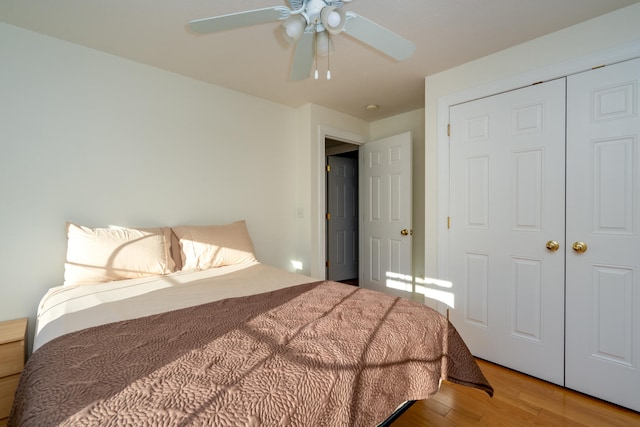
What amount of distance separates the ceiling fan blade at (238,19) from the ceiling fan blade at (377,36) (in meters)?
0.32

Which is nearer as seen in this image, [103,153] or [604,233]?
[604,233]

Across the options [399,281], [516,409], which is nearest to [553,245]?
[516,409]

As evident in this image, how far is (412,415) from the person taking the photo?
1720 millimetres

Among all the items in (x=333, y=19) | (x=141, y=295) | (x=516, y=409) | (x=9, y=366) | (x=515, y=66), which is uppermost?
(x=515, y=66)

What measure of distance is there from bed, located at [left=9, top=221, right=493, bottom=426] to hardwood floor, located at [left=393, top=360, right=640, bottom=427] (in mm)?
460

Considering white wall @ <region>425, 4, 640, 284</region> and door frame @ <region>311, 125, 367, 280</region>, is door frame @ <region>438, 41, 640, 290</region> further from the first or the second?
door frame @ <region>311, 125, 367, 280</region>

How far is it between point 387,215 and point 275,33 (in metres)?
2.28

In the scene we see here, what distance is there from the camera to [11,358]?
1.56m

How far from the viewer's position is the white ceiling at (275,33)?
172 centimetres

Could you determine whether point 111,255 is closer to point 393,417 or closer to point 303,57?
point 303,57

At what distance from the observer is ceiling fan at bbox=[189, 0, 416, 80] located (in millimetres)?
1287

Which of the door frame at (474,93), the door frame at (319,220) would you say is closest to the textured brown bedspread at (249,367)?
the door frame at (474,93)

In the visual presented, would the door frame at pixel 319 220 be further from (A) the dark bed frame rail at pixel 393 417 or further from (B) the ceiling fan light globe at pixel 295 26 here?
(A) the dark bed frame rail at pixel 393 417

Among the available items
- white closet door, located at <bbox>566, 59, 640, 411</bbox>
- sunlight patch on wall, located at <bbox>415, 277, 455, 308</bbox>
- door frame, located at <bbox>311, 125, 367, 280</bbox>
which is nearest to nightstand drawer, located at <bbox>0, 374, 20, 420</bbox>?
door frame, located at <bbox>311, 125, 367, 280</bbox>
